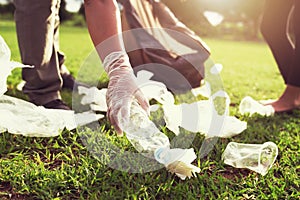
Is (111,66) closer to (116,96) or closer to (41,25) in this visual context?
(116,96)

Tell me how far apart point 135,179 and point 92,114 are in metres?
0.68

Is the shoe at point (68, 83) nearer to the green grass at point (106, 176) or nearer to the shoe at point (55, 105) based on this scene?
the shoe at point (55, 105)

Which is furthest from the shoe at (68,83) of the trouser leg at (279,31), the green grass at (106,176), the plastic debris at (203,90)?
the trouser leg at (279,31)

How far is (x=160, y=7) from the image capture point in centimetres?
309

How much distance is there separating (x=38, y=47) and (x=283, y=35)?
163 centimetres

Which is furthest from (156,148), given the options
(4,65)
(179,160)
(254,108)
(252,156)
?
(254,108)

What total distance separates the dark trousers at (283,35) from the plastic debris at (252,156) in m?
1.03

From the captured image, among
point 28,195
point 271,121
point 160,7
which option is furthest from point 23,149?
point 160,7

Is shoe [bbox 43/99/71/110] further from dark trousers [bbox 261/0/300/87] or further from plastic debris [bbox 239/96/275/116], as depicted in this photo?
dark trousers [bbox 261/0/300/87]

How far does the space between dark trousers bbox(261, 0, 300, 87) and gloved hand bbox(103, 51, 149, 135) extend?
4.77 feet

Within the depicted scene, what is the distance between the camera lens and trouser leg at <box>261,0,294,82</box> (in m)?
2.68

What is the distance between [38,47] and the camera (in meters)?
2.08

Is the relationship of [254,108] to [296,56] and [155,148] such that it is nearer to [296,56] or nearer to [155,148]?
[296,56]

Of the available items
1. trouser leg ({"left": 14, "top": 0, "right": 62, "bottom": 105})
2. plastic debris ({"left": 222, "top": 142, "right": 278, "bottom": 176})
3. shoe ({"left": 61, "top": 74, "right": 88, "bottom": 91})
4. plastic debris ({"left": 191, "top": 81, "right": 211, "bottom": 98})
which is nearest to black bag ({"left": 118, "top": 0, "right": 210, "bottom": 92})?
plastic debris ({"left": 191, "top": 81, "right": 211, "bottom": 98})
